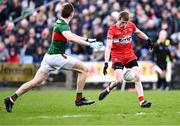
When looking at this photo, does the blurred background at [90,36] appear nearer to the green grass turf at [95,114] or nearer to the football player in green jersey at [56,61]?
the green grass turf at [95,114]

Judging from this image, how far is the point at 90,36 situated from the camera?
102ft

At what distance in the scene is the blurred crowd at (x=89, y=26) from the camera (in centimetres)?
3053

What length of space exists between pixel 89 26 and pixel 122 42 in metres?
14.5

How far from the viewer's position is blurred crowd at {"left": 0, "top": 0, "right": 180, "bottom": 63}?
30.5 meters

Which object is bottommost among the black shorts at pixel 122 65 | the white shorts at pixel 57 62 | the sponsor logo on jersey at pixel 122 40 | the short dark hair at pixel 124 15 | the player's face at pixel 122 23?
the black shorts at pixel 122 65

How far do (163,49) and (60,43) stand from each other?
13504 mm

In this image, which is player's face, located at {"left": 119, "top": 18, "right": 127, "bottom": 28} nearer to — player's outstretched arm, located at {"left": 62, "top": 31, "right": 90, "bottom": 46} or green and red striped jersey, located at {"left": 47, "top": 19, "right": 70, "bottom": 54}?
→ green and red striped jersey, located at {"left": 47, "top": 19, "right": 70, "bottom": 54}

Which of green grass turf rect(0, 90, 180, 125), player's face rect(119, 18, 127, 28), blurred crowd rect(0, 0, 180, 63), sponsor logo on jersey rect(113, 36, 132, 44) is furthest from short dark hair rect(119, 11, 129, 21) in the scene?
blurred crowd rect(0, 0, 180, 63)

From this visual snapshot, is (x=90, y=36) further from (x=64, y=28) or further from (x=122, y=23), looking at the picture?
(x=64, y=28)

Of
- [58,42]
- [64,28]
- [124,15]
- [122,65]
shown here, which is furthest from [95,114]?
[124,15]

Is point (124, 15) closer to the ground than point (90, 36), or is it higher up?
higher up

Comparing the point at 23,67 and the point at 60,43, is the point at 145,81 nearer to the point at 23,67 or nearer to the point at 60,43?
the point at 23,67

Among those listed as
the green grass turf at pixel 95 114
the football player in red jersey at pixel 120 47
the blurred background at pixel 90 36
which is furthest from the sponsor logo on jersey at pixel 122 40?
the blurred background at pixel 90 36

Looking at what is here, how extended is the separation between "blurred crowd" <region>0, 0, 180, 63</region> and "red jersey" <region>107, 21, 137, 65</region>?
1180cm
